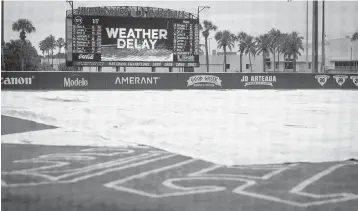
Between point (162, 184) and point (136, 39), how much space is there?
18417mm

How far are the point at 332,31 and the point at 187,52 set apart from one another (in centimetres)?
1809

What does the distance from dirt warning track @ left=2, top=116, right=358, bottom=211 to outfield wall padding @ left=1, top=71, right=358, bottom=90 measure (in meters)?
15.3

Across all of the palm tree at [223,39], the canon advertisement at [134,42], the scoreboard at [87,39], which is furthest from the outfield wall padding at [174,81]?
the palm tree at [223,39]

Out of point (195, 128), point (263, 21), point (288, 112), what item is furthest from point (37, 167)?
point (288, 112)

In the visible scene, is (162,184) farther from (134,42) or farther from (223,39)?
(134,42)

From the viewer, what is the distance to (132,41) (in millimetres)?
21391

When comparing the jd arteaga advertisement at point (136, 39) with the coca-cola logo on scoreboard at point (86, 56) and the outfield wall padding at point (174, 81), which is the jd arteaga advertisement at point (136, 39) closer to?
the coca-cola logo on scoreboard at point (86, 56)

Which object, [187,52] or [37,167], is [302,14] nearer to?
[37,167]

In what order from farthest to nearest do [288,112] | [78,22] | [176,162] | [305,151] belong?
[78,22] → [288,112] → [305,151] → [176,162]

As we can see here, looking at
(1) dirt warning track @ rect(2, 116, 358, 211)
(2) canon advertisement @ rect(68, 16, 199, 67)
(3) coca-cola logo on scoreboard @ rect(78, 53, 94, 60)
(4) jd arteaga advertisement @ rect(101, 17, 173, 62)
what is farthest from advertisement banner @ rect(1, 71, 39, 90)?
(1) dirt warning track @ rect(2, 116, 358, 211)

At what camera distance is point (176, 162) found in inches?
173

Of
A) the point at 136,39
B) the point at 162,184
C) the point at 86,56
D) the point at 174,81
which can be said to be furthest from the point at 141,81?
the point at 162,184

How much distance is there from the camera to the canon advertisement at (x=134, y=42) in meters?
20.7

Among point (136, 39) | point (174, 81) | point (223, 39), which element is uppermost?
point (136, 39)
